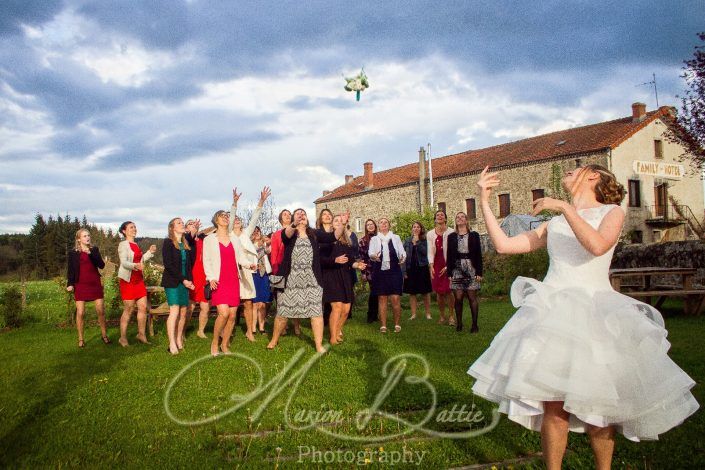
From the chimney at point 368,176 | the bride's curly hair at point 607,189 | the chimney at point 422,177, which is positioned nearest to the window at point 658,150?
the chimney at point 422,177

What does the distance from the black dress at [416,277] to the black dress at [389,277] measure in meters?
2.02

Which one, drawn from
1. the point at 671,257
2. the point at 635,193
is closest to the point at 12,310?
the point at 671,257

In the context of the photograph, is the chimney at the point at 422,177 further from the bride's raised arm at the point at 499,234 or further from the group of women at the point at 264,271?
the bride's raised arm at the point at 499,234

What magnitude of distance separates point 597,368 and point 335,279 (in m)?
6.59

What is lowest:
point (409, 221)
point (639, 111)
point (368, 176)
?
point (409, 221)

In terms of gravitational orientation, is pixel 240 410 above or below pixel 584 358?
below

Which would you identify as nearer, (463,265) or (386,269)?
(463,265)

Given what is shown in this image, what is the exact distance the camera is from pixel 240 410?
5.29m

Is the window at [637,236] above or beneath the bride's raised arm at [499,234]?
beneath

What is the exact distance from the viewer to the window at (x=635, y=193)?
3422cm

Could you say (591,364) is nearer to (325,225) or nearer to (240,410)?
(240,410)

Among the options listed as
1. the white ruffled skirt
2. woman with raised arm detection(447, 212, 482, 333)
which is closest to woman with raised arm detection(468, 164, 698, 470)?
the white ruffled skirt

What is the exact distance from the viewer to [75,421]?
5148 millimetres

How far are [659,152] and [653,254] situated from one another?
22861mm
